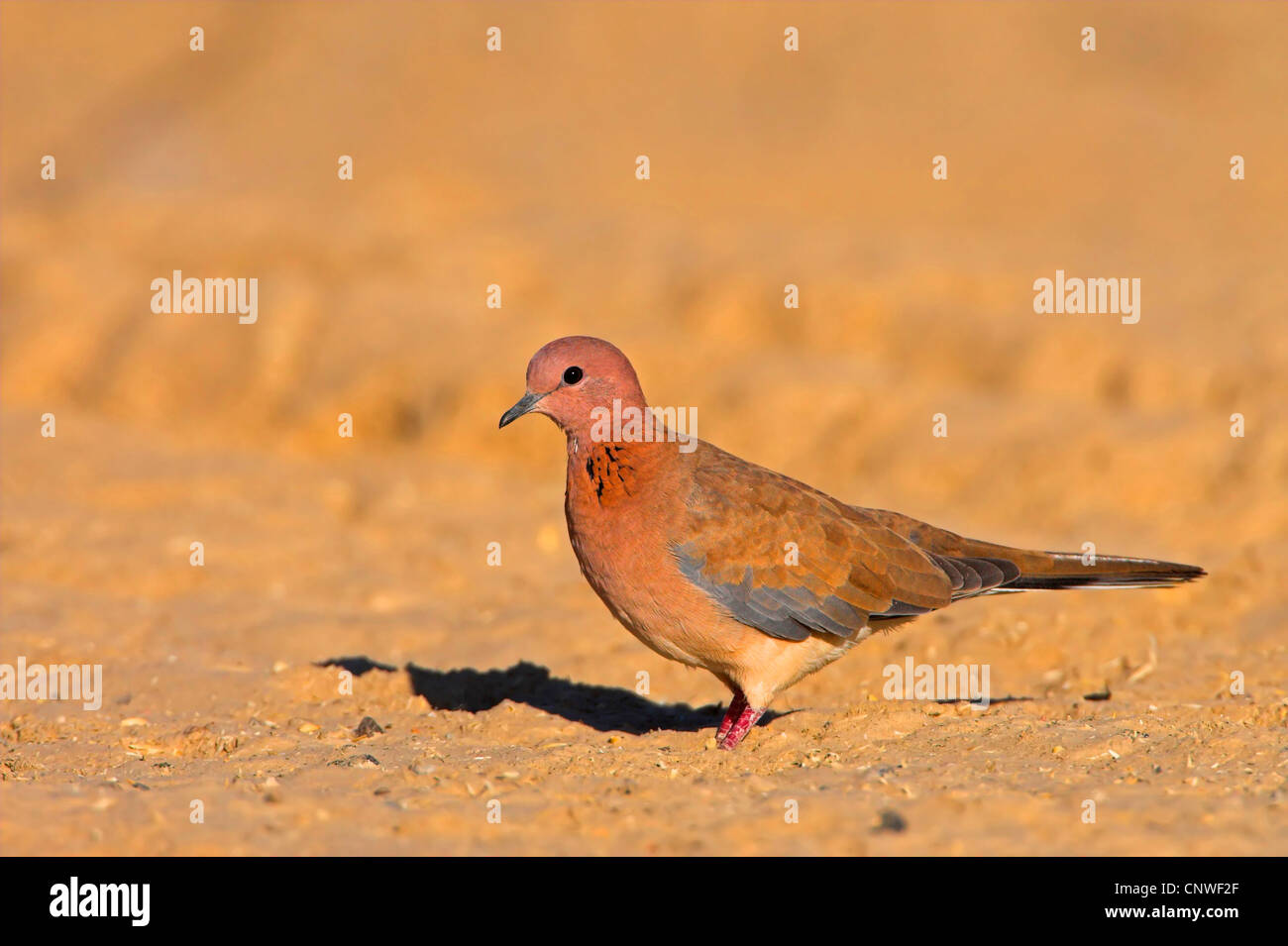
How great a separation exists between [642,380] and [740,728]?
27.0 feet

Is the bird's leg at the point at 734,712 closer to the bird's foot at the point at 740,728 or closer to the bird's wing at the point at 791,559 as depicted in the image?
the bird's foot at the point at 740,728

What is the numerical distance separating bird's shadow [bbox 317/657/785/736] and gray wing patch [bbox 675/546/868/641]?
76 centimetres

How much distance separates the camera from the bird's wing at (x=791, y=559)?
6406 mm

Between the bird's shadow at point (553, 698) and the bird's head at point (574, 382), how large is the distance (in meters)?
1.60

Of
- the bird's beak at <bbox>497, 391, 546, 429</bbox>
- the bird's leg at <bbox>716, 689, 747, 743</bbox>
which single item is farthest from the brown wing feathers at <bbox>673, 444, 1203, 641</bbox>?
the bird's beak at <bbox>497, 391, 546, 429</bbox>

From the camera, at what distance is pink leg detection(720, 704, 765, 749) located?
21.0 feet

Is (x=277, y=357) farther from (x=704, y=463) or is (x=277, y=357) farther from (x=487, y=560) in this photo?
(x=704, y=463)

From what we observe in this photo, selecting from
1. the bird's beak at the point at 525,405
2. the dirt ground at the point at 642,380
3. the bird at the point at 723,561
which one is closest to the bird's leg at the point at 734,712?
the bird at the point at 723,561

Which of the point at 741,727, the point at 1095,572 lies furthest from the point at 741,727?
the point at 1095,572

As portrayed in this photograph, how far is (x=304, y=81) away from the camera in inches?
931

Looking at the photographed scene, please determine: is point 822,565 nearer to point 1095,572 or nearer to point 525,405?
point 1095,572

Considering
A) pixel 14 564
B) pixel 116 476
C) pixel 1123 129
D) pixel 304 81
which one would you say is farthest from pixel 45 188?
pixel 1123 129

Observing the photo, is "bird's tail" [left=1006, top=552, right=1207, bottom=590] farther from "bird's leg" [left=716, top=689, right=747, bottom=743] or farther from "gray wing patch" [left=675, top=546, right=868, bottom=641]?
"bird's leg" [left=716, top=689, right=747, bottom=743]
